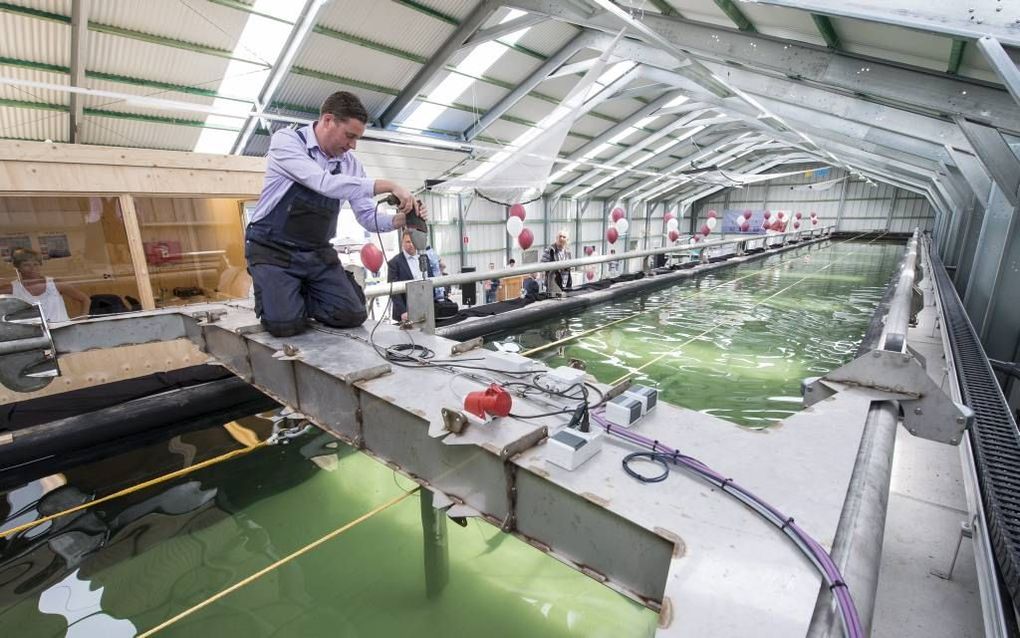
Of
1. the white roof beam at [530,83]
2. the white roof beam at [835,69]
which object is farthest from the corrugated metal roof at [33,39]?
the white roof beam at [530,83]

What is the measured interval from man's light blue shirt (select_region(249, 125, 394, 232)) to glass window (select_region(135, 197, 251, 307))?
2821 millimetres

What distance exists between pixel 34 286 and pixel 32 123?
5640mm

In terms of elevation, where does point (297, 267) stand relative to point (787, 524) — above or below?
above

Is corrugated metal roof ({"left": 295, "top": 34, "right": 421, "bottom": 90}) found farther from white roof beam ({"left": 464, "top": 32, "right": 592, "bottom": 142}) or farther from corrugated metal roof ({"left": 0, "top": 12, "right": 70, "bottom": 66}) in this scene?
corrugated metal roof ({"left": 0, "top": 12, "right": 70, "bottom": 66})

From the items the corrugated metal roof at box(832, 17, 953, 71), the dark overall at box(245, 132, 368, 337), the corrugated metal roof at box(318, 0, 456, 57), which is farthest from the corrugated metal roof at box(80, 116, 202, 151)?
the corrugated metal roof at box(832, 17, 953, 71)

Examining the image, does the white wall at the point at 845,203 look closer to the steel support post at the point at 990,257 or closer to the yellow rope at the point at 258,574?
the steel support post at the point at 990,257

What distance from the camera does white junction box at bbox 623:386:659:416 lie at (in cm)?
137

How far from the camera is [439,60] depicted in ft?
29.6

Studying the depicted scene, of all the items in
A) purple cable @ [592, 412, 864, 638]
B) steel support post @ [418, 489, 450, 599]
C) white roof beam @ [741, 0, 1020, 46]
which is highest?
white roof beam @ [741, 0, 1020, 46]

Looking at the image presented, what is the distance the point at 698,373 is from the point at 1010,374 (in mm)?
3086

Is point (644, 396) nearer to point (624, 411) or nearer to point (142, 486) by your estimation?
point (624, 411)

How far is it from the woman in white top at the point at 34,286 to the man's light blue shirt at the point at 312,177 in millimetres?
3107

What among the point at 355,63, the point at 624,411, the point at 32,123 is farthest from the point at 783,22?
the point at 32,123

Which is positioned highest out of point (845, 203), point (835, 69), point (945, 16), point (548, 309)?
point (835, 69)
